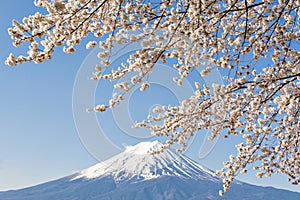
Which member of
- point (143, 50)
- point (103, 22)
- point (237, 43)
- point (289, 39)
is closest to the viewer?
point (103, 22)

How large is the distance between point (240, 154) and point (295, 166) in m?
0.77

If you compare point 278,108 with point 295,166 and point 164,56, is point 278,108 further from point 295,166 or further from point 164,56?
point 164,56

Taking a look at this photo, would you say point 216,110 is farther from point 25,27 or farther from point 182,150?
point 25,27

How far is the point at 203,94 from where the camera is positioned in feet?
14.4

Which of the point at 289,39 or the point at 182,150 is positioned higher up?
the point at 289,39

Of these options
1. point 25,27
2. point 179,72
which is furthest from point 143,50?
point 25,27

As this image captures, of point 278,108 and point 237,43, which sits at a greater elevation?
point 237,43

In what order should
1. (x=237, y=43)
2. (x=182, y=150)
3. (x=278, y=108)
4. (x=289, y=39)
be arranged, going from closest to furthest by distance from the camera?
(x=237, y=43) → (x=289, y=39) → (x=278, y=108) → (x=182, y=150)

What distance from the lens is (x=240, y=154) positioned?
15.3 feet

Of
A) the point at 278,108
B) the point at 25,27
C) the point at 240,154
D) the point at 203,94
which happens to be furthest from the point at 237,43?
the point at 25,27

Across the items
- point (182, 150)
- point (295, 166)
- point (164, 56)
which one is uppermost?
point (164, 56)

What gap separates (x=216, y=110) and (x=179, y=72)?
136 cm

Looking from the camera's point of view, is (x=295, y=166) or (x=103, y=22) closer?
(x=103, y=22)

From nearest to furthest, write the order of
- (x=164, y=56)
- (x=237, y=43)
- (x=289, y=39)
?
(x=164, y=56)
(x=237, y=43)
(x=289, y=39)
